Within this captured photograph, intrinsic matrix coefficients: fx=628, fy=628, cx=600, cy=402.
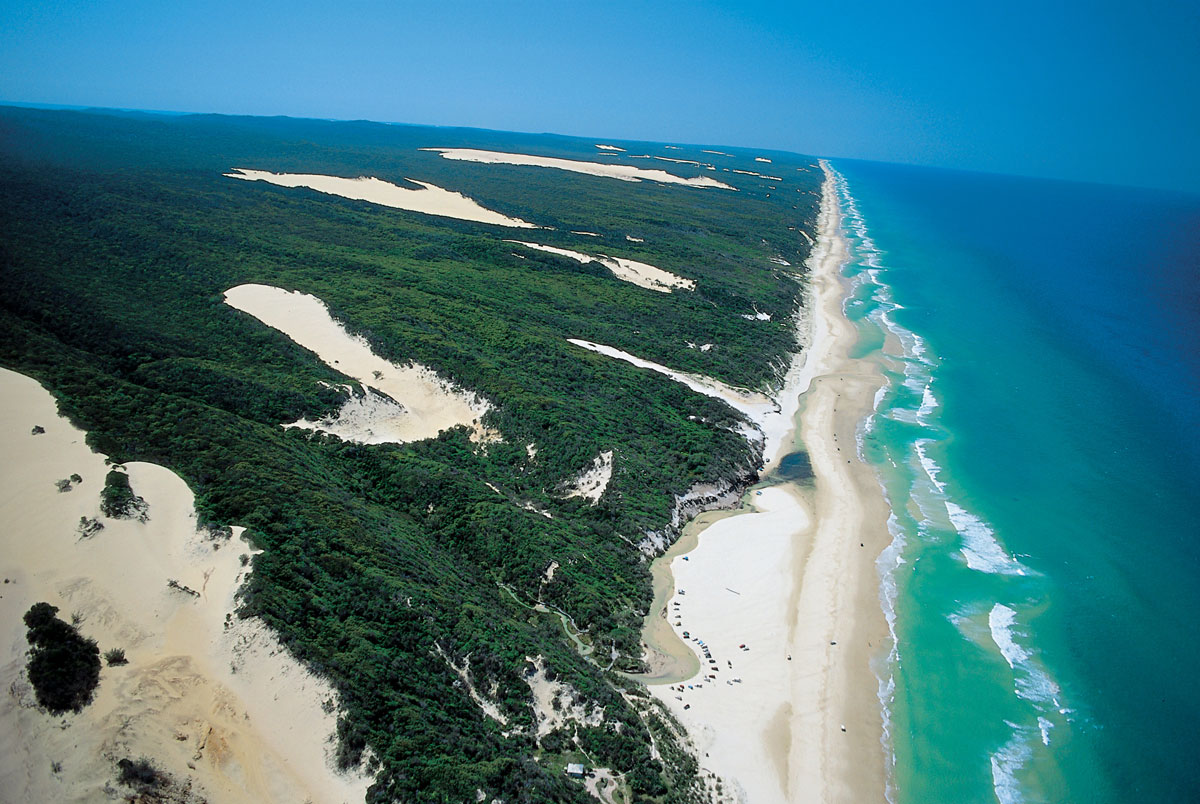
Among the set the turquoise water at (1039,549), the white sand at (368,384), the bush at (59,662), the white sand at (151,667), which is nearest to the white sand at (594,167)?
the turquoise water at (1039,549)

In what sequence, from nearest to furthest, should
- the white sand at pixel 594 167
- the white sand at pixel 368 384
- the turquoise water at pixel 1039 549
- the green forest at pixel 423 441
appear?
the green forest at pixel 423 441 → the turquoise water at pixel 1039 549 → the white sand at pixel 368 384 → the white sand at pixel 594 167

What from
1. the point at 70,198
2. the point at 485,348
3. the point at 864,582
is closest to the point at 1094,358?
the point at 864,582

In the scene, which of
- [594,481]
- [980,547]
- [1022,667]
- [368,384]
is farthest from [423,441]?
[980,547]

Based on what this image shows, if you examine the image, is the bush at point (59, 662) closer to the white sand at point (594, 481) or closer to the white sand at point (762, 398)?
the white sand at point (594, 481)

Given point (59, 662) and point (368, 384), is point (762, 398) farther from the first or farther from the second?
point (59, 662)

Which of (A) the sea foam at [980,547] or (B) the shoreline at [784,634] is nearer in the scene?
(B) the shoreline at [784,634]

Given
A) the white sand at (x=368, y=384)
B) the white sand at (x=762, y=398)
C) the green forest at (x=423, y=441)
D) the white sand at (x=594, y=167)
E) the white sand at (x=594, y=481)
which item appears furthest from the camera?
the white sand at (x=594, y=167)
